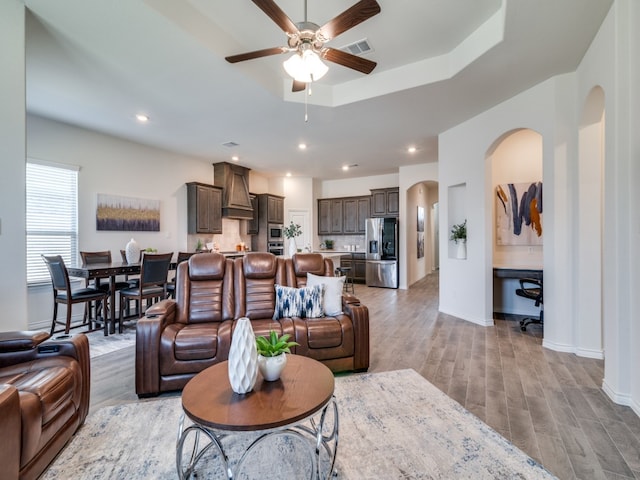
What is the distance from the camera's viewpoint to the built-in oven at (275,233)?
322 inches

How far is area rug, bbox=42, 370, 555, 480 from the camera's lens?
5.21 feet

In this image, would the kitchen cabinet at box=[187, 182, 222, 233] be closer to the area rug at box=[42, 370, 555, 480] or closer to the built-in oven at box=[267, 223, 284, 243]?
the built-in oven at box=[267, 223, 284, 243]

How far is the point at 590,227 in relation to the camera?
122 inches

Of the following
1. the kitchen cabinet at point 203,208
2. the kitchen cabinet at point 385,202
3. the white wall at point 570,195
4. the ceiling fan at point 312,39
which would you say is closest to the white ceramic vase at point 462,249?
the white wall at point 570,195

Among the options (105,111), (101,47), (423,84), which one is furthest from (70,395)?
(423,84)

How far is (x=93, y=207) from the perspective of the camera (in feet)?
16.1

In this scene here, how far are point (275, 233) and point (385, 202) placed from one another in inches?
126

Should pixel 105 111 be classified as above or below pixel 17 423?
above

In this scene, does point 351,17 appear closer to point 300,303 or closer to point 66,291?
point 300,303

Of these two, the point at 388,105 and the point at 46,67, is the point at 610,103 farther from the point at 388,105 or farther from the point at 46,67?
the point at 46,67

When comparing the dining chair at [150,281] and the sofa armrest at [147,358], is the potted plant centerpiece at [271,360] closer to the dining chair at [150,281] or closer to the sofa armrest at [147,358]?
the sofa armrest at [147,358]

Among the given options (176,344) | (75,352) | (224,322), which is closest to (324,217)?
(224,322)

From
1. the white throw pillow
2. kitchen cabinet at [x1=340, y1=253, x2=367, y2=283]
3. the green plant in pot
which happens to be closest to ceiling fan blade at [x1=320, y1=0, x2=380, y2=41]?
the white throw pillow

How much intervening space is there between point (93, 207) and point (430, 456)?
577 centimetres
